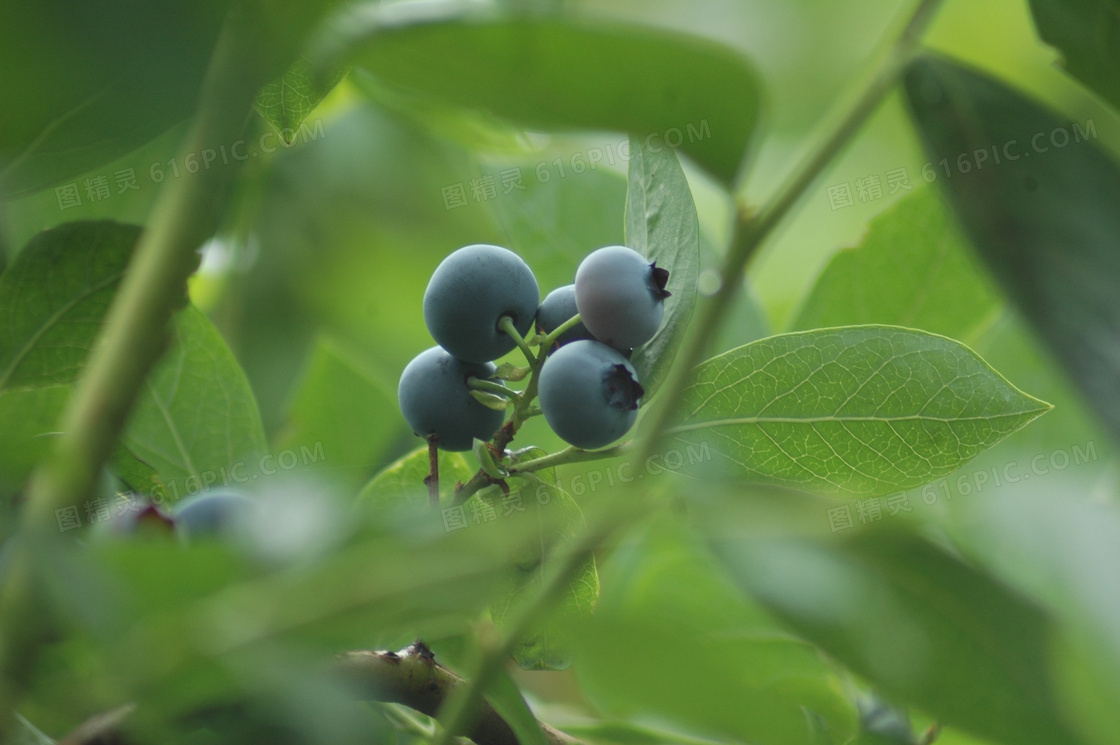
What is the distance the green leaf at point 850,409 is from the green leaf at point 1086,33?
0.18 metres

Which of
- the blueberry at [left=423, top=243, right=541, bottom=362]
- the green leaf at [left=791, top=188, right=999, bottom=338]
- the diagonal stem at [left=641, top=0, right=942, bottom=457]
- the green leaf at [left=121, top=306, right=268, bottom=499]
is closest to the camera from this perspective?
the diagonal stem at [left=641, top=0, right=942, bottom=457]

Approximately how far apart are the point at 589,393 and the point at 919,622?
27 cm

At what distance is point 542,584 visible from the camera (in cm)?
61

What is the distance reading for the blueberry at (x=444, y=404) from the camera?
0.68 metres

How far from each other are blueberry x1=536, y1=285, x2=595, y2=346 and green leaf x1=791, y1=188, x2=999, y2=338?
1.18 ft

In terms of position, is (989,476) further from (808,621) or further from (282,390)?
(282,390)

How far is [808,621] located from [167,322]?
11.0 inches

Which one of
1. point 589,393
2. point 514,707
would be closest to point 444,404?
point 589,393

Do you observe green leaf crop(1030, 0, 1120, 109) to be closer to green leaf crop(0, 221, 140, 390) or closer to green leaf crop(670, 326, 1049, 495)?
green leaf crop(670, 326, 1049, 495)

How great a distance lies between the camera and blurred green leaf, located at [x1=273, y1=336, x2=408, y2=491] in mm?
1021

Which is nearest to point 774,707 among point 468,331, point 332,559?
point 332,559

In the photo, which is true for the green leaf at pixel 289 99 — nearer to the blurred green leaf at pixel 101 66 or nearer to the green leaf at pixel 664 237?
the blurred green leaf at pixel 101 66

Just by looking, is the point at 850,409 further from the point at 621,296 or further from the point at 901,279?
the point at 901,279

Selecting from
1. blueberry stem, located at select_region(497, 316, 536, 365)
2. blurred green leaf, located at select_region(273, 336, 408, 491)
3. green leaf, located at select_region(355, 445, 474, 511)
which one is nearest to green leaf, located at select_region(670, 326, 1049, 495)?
blueberry stem, located at select_region(497, 316, 536, 365)
